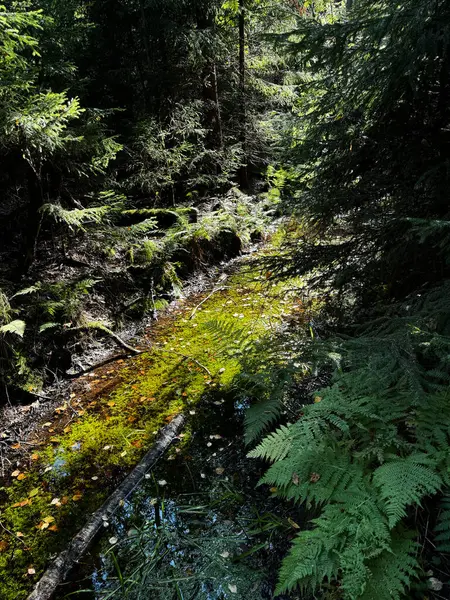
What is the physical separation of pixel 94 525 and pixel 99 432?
1137 mm

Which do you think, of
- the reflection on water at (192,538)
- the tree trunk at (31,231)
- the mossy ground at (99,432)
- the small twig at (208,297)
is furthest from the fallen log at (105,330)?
the reflection on water at (192,538)

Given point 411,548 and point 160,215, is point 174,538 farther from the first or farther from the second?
point 160,215

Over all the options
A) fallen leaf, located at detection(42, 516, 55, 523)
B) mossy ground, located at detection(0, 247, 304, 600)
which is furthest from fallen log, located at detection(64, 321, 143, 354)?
fallen leaf, located at detection(42, 516, 55, 523)

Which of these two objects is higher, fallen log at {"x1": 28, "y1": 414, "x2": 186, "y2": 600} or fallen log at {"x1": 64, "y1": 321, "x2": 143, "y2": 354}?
fallen log at {"x1": 64, "y1": 321, "x2": 143, "y2": 354}

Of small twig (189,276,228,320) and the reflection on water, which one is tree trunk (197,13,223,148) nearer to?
small twig (189,276,228,320)

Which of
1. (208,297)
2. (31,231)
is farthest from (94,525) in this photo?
(31,231)

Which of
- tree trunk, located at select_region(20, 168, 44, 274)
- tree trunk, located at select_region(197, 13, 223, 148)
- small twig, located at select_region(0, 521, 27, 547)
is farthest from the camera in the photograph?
tree trunk, located at select_region(197, 13, 223, 148)

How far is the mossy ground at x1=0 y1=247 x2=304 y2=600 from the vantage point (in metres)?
2.90

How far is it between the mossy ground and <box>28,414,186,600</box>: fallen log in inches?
6.4

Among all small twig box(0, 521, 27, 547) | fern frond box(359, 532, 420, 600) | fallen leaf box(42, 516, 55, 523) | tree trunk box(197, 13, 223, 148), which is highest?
tree trunk box(197, 13, 223, 148)

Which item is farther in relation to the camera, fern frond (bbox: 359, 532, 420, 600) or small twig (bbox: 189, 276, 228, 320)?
small twig (bbox: 189, 276, 228, 320)

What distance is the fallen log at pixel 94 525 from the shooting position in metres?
2.48

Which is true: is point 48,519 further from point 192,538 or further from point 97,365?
point 97,365

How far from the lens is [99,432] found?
388 cm
